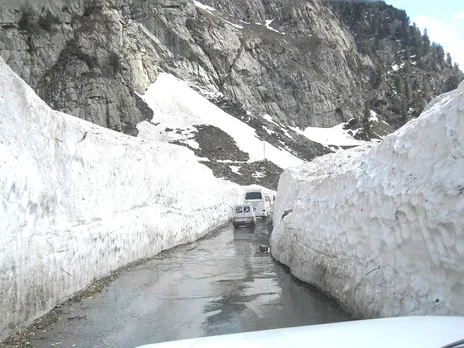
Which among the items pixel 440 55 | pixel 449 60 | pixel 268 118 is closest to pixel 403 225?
pixel 268 118

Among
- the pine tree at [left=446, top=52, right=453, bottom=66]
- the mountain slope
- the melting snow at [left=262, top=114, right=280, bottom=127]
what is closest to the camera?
the mountain slope

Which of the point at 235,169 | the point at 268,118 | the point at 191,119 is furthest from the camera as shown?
the point at 268,118

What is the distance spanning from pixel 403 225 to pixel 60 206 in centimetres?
653

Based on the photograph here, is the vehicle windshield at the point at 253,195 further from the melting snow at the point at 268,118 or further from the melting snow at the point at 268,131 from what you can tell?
the melting snow at the point at 268,118

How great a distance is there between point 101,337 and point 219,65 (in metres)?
97.7

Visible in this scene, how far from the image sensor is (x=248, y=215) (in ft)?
89.4

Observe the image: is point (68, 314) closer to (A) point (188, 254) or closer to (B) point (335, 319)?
(B) point (335, 319)

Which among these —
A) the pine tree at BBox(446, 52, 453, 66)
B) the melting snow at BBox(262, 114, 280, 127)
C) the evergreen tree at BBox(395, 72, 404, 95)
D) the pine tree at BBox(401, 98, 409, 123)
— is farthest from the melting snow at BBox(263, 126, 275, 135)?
the pine tree at BBox(446, 52, 453, 66)

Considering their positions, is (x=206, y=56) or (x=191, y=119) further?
(x=206, y=56)

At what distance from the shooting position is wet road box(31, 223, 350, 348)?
22.1 ft

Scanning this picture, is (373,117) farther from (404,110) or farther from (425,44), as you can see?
(425,44)

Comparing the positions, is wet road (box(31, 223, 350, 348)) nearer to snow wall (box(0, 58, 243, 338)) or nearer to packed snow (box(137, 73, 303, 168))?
snow wall (box(0, 58, 243, 338))

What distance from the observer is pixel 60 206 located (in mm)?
8641

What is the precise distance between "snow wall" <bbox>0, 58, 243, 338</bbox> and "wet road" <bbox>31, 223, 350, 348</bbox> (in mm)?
671
